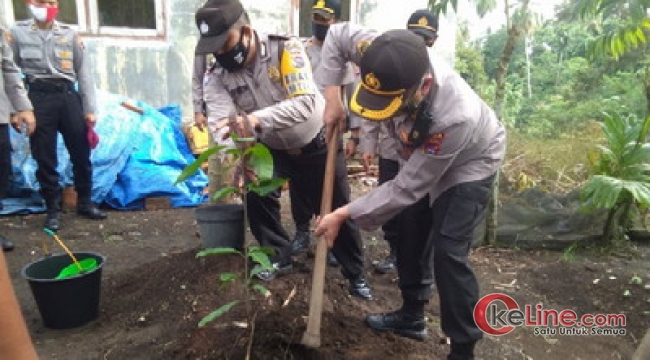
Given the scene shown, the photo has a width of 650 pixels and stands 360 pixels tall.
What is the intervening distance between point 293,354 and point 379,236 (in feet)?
8.04

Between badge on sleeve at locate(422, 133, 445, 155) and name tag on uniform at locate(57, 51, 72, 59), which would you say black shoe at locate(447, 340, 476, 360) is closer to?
badge on sleeve at locate(422, 133, 445, 155)

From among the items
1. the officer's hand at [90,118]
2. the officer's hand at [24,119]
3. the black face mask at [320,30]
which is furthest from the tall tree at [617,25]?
the officer's hand at [24,119]

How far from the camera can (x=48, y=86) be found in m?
4.47

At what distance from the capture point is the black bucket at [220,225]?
3.08m

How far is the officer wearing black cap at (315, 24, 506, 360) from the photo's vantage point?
184 cm

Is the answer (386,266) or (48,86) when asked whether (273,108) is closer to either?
(386,266)

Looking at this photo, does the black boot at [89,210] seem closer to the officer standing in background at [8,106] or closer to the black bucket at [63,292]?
the officer standing in background at [8,106]

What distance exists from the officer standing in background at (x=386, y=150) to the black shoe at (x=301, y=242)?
22.8 inches

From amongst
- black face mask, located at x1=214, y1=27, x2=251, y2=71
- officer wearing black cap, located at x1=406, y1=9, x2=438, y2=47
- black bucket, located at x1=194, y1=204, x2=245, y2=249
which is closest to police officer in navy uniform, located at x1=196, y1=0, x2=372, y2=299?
black face mask, located at x1=214, y1=27, x2=251, y2=71

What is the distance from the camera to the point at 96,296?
294 cm

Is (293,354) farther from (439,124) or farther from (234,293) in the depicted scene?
(439,124)

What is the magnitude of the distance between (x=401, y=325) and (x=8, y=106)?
142 inches

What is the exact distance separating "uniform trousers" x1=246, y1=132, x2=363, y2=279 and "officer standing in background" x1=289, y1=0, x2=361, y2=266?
0.26 meters

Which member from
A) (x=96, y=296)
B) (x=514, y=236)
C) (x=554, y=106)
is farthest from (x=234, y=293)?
(x=554, y=106)
